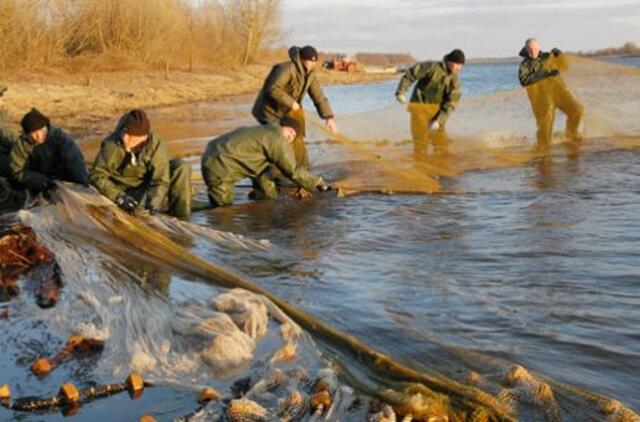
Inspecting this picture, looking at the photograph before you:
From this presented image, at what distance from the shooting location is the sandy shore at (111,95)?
19.9 m

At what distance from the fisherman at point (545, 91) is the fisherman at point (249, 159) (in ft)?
15.7

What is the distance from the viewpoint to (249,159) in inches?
311

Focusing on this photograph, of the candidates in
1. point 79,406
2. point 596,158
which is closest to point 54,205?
point 79,406

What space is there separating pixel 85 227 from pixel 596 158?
7.06 meters

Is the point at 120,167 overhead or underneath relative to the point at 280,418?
overhead

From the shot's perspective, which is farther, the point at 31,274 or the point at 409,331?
the point at 31,274

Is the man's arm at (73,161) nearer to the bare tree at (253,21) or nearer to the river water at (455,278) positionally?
the river water at (455,278)

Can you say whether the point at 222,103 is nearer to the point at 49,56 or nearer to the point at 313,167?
the point at 49,56

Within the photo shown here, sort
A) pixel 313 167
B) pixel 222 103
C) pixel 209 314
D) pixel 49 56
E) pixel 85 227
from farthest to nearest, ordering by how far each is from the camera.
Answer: pixel 49 56
pixel 222 103
pixel 313 167
pixel 85 227
pixel 209 314

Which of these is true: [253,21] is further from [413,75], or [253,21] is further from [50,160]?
[50,160]

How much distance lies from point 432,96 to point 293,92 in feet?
8.22

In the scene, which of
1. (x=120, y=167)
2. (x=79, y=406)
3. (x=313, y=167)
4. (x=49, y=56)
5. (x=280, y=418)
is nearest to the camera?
(x=280, y=418)

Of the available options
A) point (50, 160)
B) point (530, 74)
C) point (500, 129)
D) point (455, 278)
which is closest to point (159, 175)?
point (50, 160)

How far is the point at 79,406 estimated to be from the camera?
10.9ft
